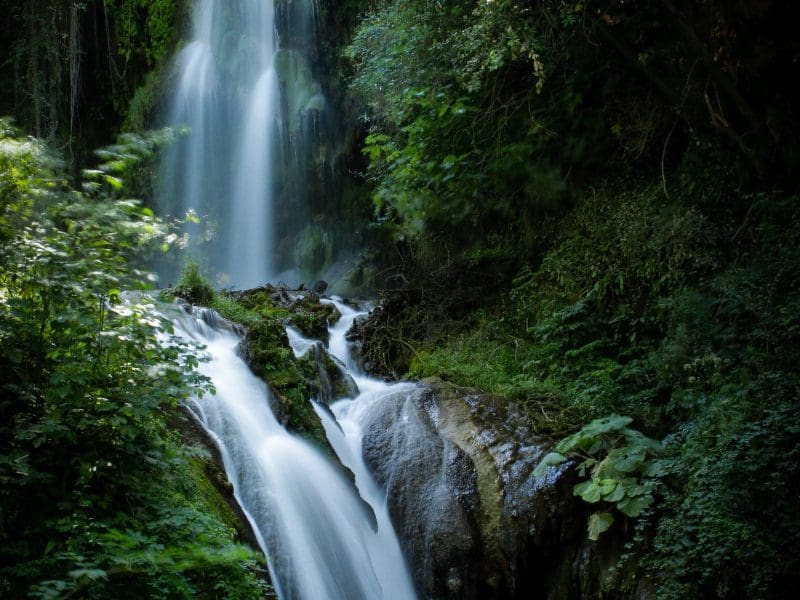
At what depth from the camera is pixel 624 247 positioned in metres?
7.14

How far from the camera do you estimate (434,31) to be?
8.41 m

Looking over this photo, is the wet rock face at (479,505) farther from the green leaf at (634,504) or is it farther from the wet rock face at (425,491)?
the green leaf at (634,504)

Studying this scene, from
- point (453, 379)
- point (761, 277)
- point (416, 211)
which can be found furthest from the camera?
point (416, 211)

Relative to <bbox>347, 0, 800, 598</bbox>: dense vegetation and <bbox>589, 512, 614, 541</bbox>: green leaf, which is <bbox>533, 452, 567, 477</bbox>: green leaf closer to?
<bbox>347, 0, 800, 598</bbox>: dense vegetation

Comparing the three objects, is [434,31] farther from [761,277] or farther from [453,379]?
[761,277]

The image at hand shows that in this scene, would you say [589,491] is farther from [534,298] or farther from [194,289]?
[194,289]

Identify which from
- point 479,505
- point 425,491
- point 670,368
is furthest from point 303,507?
point 670,368

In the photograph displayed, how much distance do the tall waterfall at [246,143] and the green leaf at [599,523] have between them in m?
12.8

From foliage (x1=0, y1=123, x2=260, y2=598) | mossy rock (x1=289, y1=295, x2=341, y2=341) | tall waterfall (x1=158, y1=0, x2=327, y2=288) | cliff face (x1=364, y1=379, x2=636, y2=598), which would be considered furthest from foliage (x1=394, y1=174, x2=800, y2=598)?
tall waterfall (x1=158, y1=0, x2=327, y2=288)

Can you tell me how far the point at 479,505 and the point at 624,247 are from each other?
3773mm

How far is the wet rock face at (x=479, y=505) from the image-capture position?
491cm

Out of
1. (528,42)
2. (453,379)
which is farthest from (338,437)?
(528,42)

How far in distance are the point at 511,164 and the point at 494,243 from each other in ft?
4.81

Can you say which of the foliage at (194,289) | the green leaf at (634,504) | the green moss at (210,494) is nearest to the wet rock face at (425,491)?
the green leaf at (634,504)
